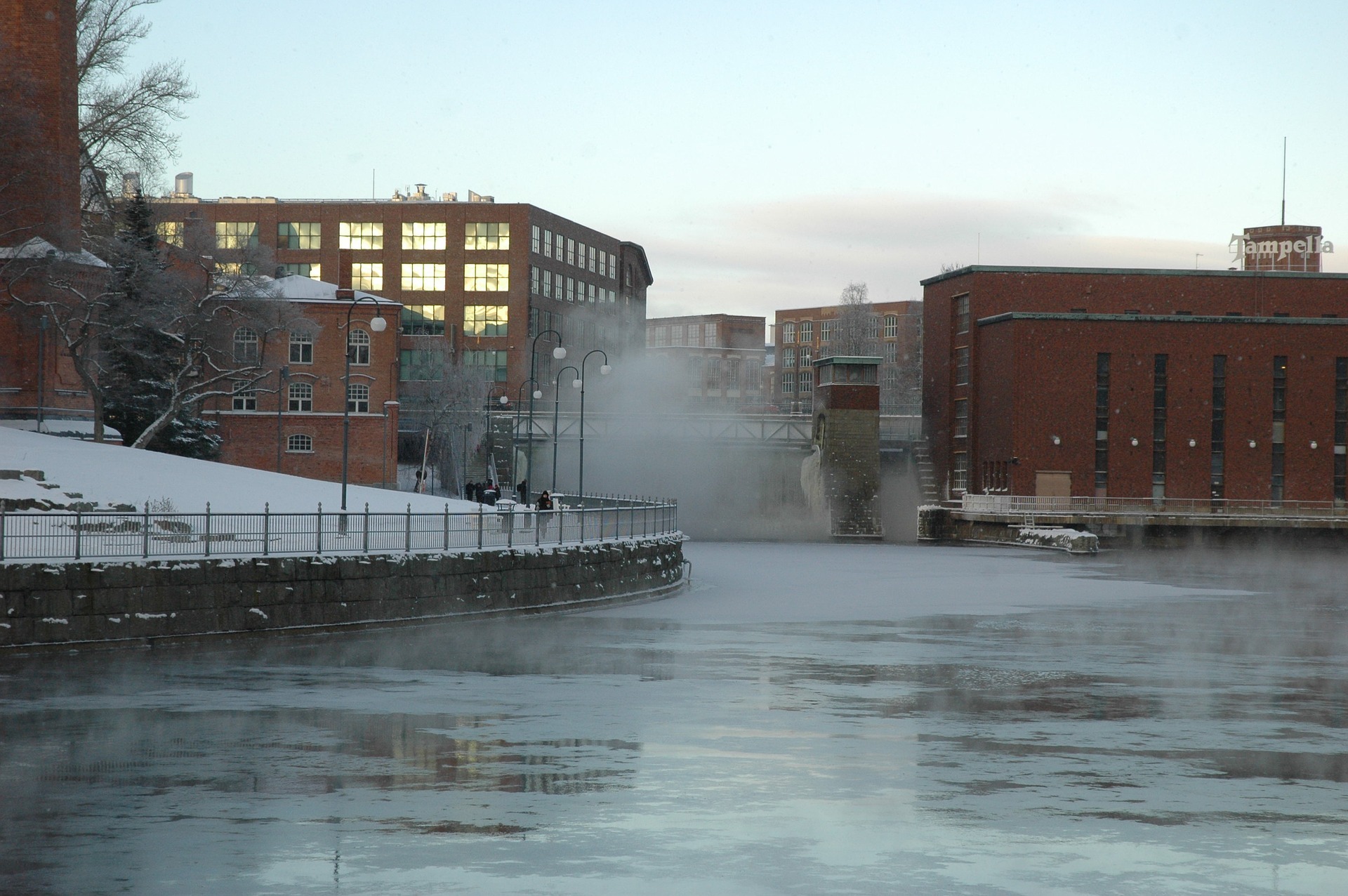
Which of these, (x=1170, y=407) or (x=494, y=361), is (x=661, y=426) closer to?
(x=494, y=361)

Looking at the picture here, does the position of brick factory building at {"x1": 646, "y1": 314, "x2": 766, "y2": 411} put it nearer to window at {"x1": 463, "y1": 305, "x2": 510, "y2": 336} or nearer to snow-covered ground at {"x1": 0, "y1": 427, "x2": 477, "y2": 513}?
window at {"x1": 463, "y1": 305, "x2": 510, "y2": 336}

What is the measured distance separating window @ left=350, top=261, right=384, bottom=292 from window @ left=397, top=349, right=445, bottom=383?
5865mm

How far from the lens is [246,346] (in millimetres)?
69562

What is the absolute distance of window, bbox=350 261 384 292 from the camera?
4486 inches

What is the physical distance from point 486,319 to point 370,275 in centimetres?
964

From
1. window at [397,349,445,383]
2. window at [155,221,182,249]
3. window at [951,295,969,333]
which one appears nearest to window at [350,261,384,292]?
window at [397,349,445,383]

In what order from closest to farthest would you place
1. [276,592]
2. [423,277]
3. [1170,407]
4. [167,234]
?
[276,592], [167,234], [1170,407], [423,277]

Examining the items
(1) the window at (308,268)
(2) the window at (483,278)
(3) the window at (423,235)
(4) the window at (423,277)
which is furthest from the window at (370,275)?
(2) the window at (483,278)

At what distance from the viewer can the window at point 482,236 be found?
113375 mm

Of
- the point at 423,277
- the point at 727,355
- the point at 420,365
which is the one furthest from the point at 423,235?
the point at 727,355

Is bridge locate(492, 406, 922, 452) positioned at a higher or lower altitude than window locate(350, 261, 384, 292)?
lower

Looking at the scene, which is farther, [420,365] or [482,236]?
[482,236]

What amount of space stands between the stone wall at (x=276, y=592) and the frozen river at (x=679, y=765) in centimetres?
81

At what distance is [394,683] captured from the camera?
67.0 feet
